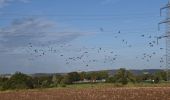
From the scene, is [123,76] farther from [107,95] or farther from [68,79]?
[107,95]

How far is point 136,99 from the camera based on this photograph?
38156 millimetres

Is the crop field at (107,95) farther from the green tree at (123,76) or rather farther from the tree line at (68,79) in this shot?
the green tree at (123,76)

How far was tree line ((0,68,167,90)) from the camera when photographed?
10118 centimetres

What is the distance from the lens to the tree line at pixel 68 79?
10118 cm

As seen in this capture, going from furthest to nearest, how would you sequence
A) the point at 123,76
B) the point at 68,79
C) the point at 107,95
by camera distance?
the point at 68,79, the point at 123,76, the point at 107,95

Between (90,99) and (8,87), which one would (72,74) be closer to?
(8,87)

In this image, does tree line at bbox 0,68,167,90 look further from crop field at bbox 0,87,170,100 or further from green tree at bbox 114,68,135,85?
crop field at bbox 0,87,170,100

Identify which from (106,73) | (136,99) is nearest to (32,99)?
(136,99)

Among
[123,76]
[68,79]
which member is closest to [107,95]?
[123,76]

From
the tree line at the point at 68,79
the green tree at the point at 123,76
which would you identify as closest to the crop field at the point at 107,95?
the tree line at the point at 68,79

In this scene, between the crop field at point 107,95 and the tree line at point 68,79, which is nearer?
the crop field at point 107,95

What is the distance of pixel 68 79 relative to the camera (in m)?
132

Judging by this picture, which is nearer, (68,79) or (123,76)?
(123,76)

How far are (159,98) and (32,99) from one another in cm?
1370
